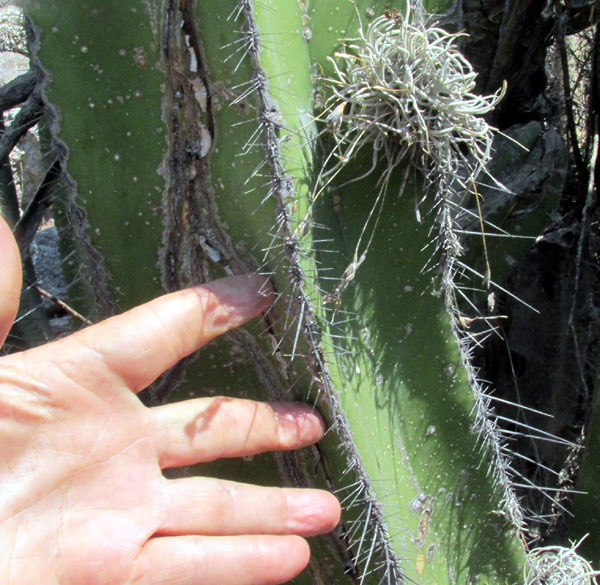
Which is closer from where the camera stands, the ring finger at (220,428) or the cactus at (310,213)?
the cactus at (310,213)

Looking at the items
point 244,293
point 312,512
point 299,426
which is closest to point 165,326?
point 244,293

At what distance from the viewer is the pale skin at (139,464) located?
29.4 inches

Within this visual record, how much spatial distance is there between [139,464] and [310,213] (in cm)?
38

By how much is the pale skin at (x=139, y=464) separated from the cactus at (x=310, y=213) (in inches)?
2.5

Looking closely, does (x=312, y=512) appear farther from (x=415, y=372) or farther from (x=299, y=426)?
(x=415, y=372)

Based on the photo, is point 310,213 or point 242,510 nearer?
point 310,213

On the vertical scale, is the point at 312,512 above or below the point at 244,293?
below

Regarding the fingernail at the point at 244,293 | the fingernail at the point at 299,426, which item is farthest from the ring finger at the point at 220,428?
the fingernail at the point at 244,293

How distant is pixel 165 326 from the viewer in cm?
75

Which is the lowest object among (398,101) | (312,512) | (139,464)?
(312,512)

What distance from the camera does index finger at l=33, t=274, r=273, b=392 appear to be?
0.75 meters

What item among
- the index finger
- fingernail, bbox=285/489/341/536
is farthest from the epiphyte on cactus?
fingernail, bbox=285/489/341/536

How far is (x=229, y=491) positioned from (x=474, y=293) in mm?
578

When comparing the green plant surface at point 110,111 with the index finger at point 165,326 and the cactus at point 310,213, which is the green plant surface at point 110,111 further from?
the index finger at point 165,326
